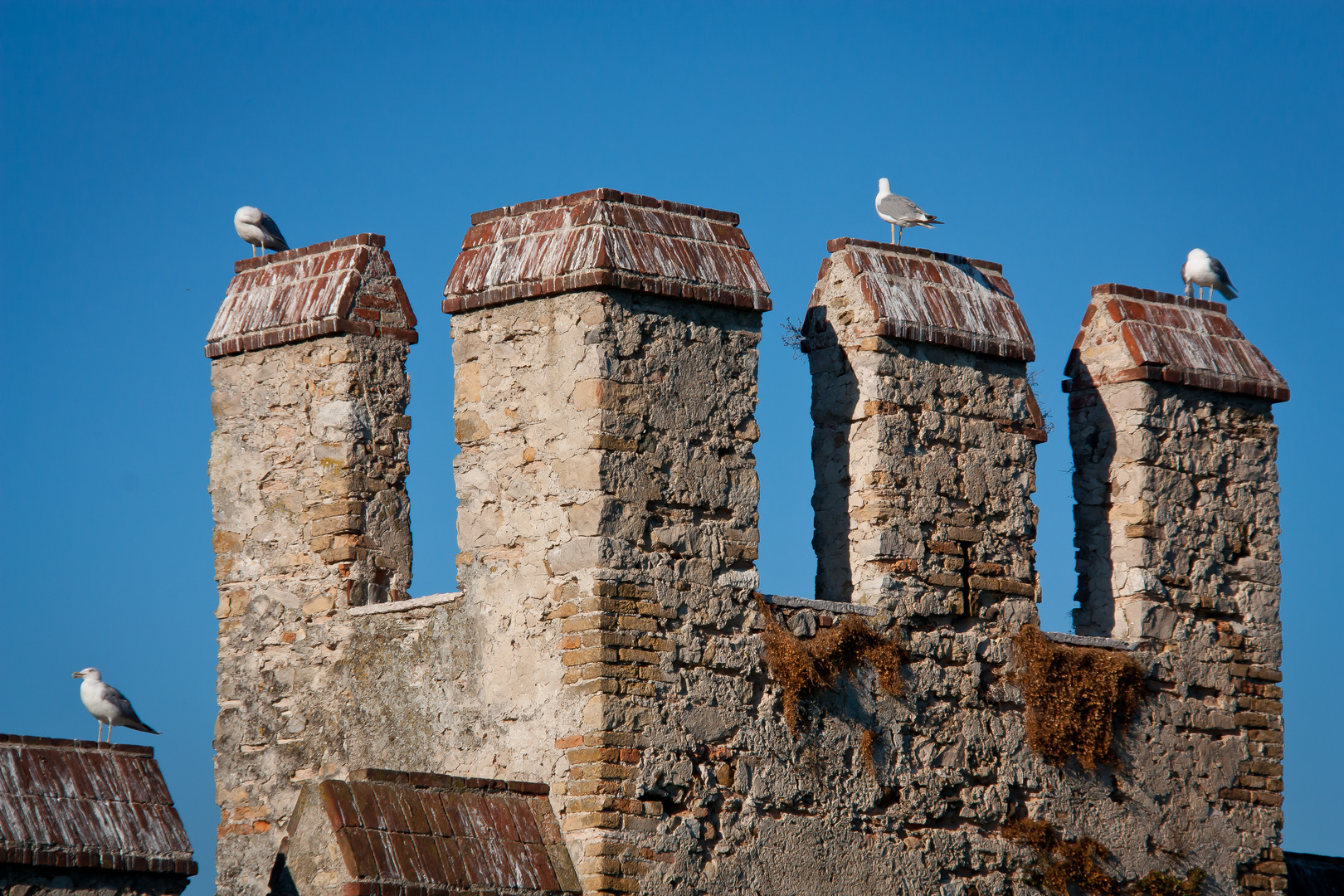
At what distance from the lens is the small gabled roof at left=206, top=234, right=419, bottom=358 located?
12.6 meters

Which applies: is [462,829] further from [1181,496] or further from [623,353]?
[1181,496]

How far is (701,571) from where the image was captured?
37.5 feet

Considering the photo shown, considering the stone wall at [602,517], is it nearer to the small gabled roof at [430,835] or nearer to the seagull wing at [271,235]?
the small gabled roof at [430,835]

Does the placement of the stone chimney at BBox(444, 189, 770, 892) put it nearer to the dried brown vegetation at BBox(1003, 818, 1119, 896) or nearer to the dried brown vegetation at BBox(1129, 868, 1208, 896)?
the dried brown vegetation at BBox(1003, 818, 1119, 896)

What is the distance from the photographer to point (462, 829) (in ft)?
35.3

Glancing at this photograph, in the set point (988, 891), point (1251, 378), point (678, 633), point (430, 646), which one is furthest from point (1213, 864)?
point (430, 646)

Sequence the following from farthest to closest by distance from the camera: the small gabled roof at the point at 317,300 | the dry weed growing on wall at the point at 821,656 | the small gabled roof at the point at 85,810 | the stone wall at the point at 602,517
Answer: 1. the small gabled roof at the point at 317,300
2. the dry weed growing on wall at the point at 821,656
3. the stone wall at the point at 602,517
4. the small gabled roof at the point at 85,810

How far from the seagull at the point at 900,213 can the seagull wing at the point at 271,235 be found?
3781 mm

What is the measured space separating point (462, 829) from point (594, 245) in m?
3.16

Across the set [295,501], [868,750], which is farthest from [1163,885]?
[295,501]

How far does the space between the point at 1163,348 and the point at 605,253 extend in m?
4.18

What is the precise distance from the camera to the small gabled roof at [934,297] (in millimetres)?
12445

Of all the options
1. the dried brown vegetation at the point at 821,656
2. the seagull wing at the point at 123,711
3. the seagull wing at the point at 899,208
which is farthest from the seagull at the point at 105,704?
the seagull wing at the point at 899,208

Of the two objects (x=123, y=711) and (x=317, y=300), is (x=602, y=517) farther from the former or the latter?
(x=123, y=711)
